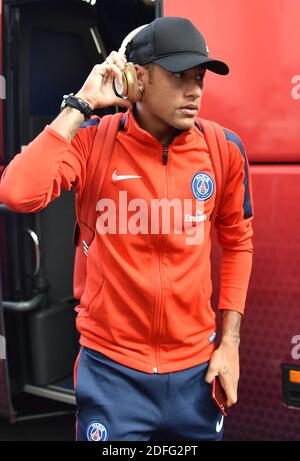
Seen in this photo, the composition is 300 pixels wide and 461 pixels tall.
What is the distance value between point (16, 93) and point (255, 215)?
1.39 meters

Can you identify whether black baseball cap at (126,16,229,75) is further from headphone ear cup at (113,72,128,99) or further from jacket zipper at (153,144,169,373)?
jacket zipper at (153,144,169,373)

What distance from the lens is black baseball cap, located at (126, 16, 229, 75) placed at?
1.56m

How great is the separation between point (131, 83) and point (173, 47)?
161 millimetres

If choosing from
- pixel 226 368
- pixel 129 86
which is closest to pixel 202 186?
pixel 129 86

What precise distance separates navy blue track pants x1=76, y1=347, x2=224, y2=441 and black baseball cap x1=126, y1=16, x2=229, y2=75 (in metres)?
0.91

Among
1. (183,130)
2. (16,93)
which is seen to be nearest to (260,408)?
(183,130)

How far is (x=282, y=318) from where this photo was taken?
6.81ft

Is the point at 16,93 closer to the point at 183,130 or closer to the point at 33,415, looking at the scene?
the point at 183,130

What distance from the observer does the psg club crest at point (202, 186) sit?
1.66 m

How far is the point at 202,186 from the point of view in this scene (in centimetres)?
167

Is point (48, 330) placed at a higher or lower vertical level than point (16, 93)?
lower

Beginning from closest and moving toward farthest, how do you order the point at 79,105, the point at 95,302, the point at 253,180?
1. the point at 79,105
2. the point at 95,302
3. the point at 253,180

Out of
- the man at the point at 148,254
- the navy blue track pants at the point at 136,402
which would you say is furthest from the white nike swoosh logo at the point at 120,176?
the navy blue track pants at the point at 136,402

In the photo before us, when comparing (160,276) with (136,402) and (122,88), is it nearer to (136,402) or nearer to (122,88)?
(136,402)
